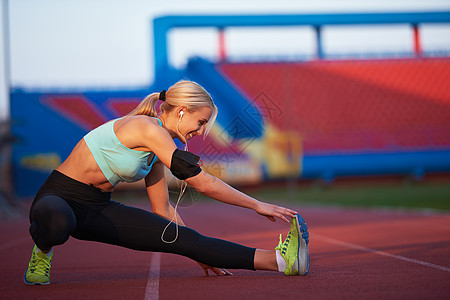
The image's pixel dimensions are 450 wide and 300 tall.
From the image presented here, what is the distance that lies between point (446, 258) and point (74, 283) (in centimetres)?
311

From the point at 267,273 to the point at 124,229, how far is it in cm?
119

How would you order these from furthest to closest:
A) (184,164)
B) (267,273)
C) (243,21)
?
(243,21)
(267,273)
(184,164)

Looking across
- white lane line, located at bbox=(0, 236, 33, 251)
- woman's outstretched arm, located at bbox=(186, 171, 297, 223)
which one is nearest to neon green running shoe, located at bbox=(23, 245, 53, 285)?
woman's outstretched arm, located at bbox=(186, 171, 297, 223)

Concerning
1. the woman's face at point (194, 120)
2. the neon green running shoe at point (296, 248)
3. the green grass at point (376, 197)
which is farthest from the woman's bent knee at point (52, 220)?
the green grass at point (376, 197)

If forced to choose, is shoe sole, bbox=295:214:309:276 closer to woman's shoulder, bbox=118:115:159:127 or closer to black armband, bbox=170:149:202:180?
black armband, bbox=170:149:202:180

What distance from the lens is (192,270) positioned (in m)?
5.17

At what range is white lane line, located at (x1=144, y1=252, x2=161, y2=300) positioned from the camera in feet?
12.5

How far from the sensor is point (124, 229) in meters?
4.16

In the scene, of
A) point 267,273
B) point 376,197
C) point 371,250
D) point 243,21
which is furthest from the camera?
point 243,21

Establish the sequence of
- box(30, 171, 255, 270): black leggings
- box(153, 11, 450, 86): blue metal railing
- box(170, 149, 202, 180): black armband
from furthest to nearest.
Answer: box(153, 11, 450, 86): blue metal railing < box(30, 171, 255, 270): black leggings < box(170, 149, 202, 180): black armband

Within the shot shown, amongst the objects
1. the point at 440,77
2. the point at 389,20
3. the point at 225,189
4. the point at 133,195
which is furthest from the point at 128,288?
the point at 440,77

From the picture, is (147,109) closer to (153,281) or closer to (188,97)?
(188,97)

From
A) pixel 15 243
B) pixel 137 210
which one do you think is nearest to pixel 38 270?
pixel 137 210

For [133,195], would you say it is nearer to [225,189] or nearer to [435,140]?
[435,140]
